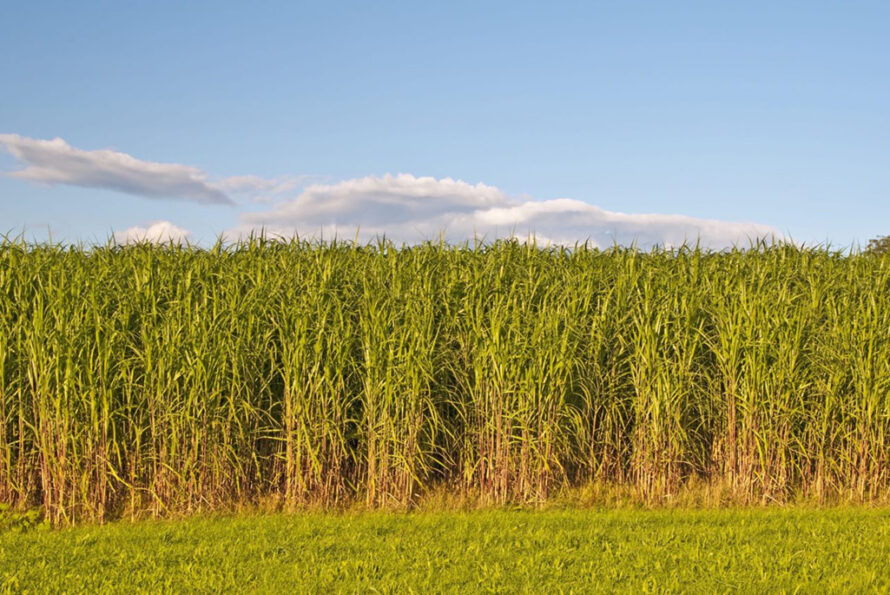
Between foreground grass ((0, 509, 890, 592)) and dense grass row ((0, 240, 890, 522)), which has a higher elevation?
dense grass row ((0, 240, 890, 522))

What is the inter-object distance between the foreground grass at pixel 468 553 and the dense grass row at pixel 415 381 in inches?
19.4

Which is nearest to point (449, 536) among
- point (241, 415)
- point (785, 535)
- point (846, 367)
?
point (241, 415)

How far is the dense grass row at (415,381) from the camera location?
6.14m

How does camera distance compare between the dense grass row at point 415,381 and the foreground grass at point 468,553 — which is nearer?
the foreground grass at point 468,553

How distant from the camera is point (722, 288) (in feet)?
23.0

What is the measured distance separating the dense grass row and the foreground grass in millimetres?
492

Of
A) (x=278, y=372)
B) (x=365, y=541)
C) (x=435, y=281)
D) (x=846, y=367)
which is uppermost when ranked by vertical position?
(x=435, y=281)

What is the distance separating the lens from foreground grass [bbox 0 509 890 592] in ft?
15.2

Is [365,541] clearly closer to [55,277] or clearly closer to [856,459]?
[55,277]

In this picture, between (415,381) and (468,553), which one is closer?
(468,553)

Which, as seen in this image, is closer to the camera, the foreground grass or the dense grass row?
the foreground grass

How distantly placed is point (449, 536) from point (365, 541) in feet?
2.02

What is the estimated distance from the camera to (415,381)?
6137 mm

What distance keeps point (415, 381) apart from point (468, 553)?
5.13 feet
